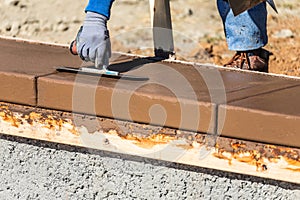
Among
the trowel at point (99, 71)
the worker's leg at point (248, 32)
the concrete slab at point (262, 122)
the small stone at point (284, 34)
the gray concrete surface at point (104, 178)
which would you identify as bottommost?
the gray concrete surface at point (104, 178)

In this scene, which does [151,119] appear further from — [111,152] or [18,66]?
[18,66]

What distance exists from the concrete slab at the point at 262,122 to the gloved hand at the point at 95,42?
50cm

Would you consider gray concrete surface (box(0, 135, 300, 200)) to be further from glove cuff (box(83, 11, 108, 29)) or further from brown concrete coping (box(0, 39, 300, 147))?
glove cuff (box(83, 11, 108, 29))

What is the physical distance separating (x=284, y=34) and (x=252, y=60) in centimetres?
253

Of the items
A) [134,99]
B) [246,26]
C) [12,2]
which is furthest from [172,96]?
[12,2]

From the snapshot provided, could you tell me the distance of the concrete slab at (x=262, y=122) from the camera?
1.98 m

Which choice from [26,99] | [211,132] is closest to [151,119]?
[211,132]

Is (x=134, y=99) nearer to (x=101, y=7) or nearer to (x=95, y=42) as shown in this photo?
(x=95, y=42)

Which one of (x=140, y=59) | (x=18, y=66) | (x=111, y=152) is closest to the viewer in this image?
(x=111, y=152)

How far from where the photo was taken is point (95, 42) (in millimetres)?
2361

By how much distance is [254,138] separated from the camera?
79.3 inches

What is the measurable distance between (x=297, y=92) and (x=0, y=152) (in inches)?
37.2

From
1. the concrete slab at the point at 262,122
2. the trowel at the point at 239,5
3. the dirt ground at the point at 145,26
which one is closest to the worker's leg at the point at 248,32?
the trowel at the point at 239,5

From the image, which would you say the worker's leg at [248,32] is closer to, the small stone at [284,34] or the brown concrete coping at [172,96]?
the brown concrete coping at [172,96]
